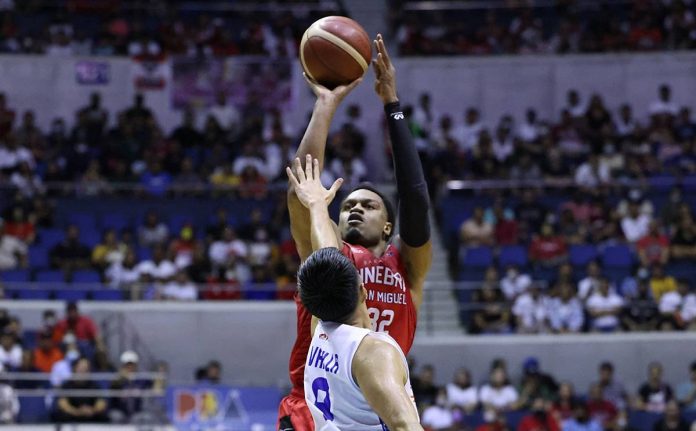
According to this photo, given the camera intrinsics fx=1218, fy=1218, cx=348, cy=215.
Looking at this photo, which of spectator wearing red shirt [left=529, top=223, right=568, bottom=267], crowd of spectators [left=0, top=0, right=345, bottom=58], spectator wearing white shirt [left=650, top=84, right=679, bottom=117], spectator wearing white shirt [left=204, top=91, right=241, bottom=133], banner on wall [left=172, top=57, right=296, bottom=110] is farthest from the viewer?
crowd of spectators [left=0, top=0, right=345, bottom=58]

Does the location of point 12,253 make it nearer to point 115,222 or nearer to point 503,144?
point 115,222

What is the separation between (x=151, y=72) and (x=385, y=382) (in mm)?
19335

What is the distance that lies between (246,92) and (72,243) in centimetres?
593

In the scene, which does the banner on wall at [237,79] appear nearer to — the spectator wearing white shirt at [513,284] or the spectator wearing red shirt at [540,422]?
the spectator wearing white shirt at [513,284]

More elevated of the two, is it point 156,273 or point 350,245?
point 350,245

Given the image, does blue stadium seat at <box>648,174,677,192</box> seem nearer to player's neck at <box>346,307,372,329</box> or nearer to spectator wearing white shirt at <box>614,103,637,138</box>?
spectator wearing white shirt at <box>614,103,637,138</box>

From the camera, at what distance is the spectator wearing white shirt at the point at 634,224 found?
61.5ft

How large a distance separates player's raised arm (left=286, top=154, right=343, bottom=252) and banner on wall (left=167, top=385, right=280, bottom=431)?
10.1 meters

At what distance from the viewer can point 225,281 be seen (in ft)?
59.4

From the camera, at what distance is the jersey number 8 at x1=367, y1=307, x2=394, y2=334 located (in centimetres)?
575

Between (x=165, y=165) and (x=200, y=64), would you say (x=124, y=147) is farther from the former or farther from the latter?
(x=200, y=64)

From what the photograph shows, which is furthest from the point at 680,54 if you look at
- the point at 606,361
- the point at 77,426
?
the point at 77,426

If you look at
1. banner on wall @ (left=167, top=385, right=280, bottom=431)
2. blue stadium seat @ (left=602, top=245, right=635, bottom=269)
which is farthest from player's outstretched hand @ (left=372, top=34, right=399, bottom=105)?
blue stadium seat @ (left=602, top=245, right=635, bottom=269)

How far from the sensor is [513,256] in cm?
1817
